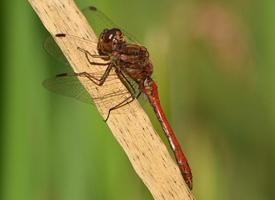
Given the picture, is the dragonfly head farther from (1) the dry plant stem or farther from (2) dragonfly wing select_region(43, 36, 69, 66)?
(1) the dry plant stem

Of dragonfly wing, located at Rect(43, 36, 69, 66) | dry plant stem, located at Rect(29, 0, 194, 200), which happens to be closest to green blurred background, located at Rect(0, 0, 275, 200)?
→ dragonfly wing, located at Rect(43, 36, 69, 66)

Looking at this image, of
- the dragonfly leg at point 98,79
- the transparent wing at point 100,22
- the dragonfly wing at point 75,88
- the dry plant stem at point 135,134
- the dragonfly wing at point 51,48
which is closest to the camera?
the dry plant stem at point 135,134

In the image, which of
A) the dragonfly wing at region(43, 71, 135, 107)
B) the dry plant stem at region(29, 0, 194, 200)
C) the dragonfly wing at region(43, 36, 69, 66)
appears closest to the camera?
the dry plant stem at region(29, 0, 194, 200)

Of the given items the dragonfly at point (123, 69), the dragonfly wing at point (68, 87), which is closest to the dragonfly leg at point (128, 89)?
the dragonfly at point (123, 69)

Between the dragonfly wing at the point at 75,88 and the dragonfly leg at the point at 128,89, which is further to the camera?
the dragonfly wing at the point at 75,88

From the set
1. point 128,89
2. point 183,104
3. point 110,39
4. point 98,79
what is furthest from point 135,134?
point 110,39

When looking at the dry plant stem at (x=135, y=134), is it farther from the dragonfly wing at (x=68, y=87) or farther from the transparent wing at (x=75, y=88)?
the dragonfly wing at (x=68, y=87)
